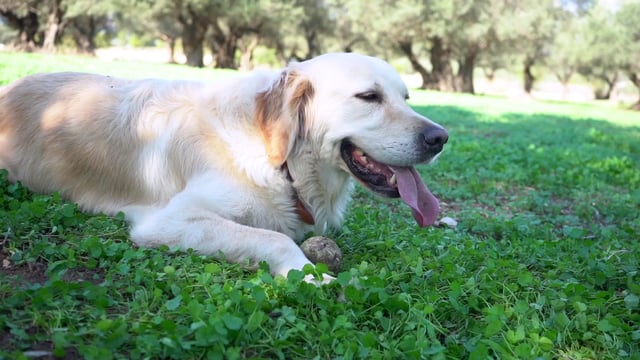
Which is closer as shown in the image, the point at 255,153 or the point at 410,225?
the point at 255,153

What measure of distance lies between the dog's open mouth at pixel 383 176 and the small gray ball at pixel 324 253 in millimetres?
458

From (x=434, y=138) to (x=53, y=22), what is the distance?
34.8 metres

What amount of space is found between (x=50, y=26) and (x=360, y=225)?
111 feet

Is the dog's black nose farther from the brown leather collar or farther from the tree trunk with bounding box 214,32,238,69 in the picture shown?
the tree trunk with bounding box 214,32,238,69

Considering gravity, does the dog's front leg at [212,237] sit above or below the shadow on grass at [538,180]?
above

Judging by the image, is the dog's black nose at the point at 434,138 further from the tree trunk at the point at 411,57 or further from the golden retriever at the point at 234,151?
the tree trunk at the point at 411,57

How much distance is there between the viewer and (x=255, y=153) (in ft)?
10.9

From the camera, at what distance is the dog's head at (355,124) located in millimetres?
3203

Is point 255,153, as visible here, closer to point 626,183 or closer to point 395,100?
point 395,100

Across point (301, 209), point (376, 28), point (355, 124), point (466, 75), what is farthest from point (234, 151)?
point (466, 75)

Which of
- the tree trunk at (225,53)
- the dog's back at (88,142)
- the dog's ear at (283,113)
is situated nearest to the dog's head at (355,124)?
the dog's ear at (283,113)

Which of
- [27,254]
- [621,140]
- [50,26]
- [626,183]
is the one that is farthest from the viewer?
[50,26]

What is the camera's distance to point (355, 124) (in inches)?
127

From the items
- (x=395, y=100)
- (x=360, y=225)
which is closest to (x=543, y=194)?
(x=360, y=225)
